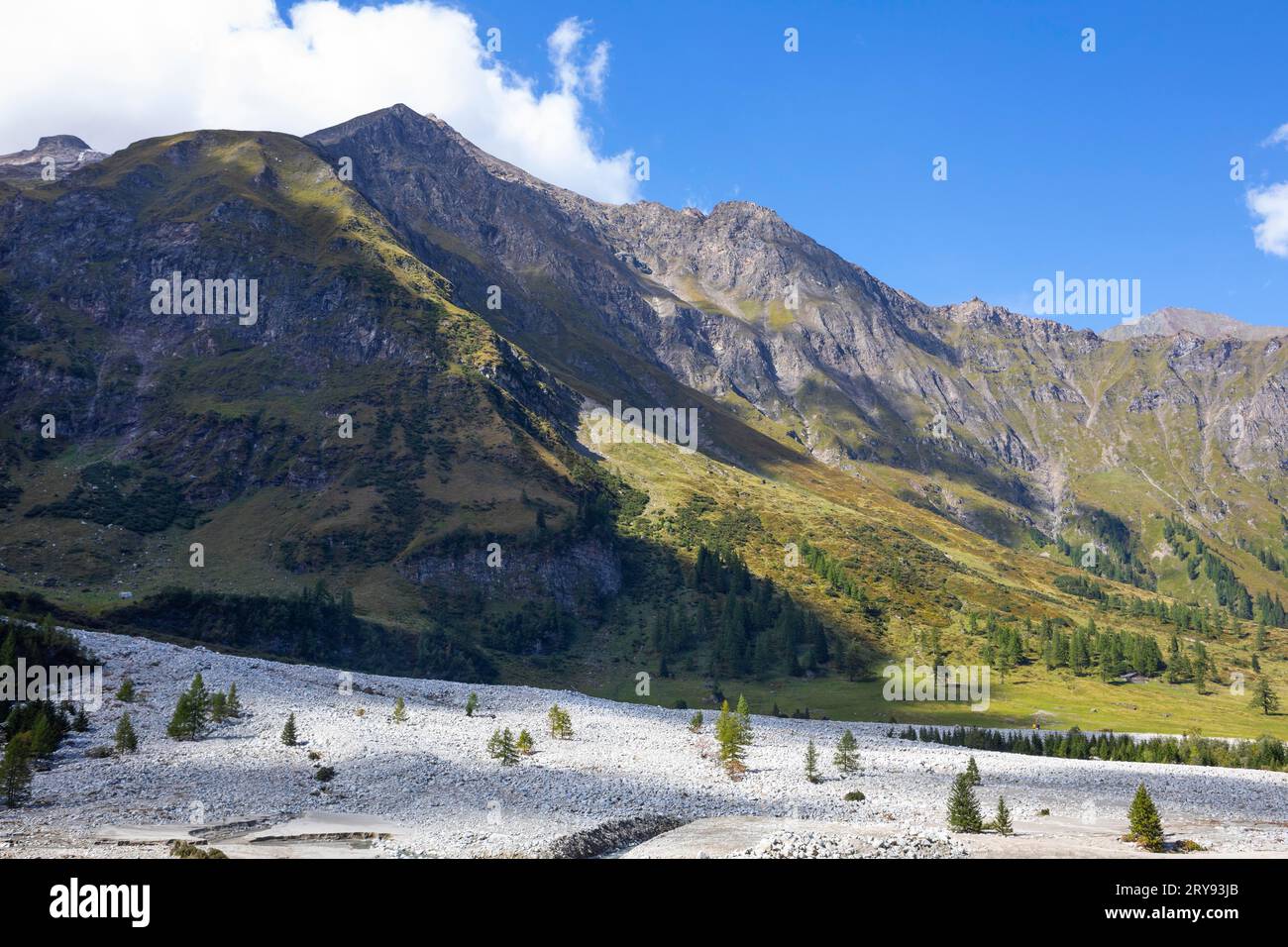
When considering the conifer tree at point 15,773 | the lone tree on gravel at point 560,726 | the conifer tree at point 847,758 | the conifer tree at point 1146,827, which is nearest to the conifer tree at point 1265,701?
the conifer tree at point 847,758

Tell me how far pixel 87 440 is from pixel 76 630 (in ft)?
433

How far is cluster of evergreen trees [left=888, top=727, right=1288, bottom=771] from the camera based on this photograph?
87.1 meters

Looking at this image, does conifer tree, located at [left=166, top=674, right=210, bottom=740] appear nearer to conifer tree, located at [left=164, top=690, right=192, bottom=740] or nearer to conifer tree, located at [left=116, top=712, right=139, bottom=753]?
conifer tree, located at [left=164, top=690, right=192, bottom=740]

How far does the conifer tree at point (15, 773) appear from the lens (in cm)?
3900

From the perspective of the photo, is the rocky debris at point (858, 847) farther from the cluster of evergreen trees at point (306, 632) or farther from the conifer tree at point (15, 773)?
the cluster of evergreen trees at point (306, 632)

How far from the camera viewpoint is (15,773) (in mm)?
39062

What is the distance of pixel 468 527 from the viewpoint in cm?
17638

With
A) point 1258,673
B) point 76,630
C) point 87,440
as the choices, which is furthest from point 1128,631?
point 87,440

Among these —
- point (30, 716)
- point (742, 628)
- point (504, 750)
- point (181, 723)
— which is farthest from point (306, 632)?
point (504, 750)

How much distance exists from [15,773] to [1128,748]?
9738 cm

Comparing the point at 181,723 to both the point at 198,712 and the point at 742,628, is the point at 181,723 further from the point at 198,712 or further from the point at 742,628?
the point at 742,628

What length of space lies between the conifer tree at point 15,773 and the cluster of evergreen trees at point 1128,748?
271 ft
